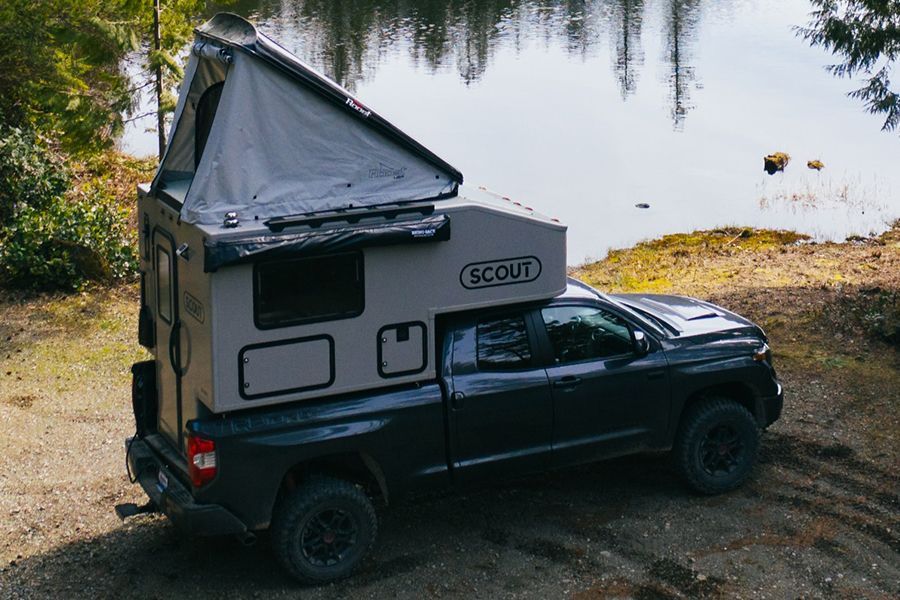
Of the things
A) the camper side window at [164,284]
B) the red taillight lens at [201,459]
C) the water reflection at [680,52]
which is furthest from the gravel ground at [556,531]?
the water reflection at [680,52]

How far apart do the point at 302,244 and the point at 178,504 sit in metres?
1.84

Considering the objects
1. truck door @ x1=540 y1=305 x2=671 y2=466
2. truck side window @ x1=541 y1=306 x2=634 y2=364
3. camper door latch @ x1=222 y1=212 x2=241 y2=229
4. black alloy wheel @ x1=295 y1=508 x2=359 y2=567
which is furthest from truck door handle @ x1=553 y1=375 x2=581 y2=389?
camper door latch @ x1=222 y1=212 x2=241 y2=229

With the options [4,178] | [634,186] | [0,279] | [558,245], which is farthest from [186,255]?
[634,186]

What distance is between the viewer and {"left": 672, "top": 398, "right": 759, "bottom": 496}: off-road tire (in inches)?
308

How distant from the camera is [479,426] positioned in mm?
7086

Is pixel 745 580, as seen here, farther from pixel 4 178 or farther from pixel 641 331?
pixel 4 178

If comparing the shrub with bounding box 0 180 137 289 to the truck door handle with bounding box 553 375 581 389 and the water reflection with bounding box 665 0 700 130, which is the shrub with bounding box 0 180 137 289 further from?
the water reflection with bounding box 665 0 700 130

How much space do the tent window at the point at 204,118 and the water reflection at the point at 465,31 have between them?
23036mm

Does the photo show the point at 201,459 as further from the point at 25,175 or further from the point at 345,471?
the point at 25,175

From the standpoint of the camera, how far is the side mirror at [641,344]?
7602 millimetres

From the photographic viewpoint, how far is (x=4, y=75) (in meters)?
16.4

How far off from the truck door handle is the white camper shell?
64 cm

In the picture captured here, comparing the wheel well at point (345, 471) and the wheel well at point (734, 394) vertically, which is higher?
the wheel well at point (734, 394)

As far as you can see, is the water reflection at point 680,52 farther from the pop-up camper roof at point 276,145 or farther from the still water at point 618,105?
the pop-up camper roof at point 276,145
